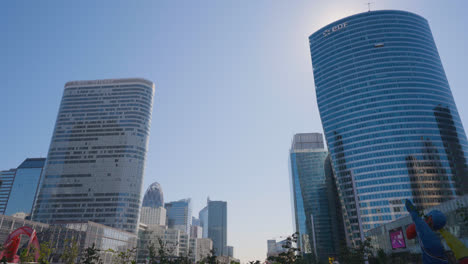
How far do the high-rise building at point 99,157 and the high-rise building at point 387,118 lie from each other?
374 feet

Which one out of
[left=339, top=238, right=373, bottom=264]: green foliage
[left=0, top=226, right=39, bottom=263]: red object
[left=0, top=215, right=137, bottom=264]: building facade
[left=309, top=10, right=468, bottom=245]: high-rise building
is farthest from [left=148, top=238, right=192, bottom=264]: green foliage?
[left=309, top=10, right=468, bottom=245]: high-rise building

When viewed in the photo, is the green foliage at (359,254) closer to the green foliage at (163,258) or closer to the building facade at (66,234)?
the green foliage at (163,258)

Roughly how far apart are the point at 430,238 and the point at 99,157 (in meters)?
185

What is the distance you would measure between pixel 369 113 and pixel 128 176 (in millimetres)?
137599

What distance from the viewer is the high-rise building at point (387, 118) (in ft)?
461

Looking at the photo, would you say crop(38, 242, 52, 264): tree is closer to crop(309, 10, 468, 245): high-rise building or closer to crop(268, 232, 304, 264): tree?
crop(268, 232, 304, 264): tree

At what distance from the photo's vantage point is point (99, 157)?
179000mm

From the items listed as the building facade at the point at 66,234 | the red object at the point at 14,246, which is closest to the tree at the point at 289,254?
the red object at the point at 14,246

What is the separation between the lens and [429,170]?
463ft

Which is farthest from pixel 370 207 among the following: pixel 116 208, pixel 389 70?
pixel 116 208

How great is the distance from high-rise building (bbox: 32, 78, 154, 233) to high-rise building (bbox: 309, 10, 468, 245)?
374 feet

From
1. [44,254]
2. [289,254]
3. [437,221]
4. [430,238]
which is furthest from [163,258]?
[437,221]

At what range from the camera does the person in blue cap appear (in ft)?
67.1

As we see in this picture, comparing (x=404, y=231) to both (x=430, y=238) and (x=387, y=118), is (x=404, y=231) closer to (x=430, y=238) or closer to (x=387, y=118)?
(x=430, y=238)
